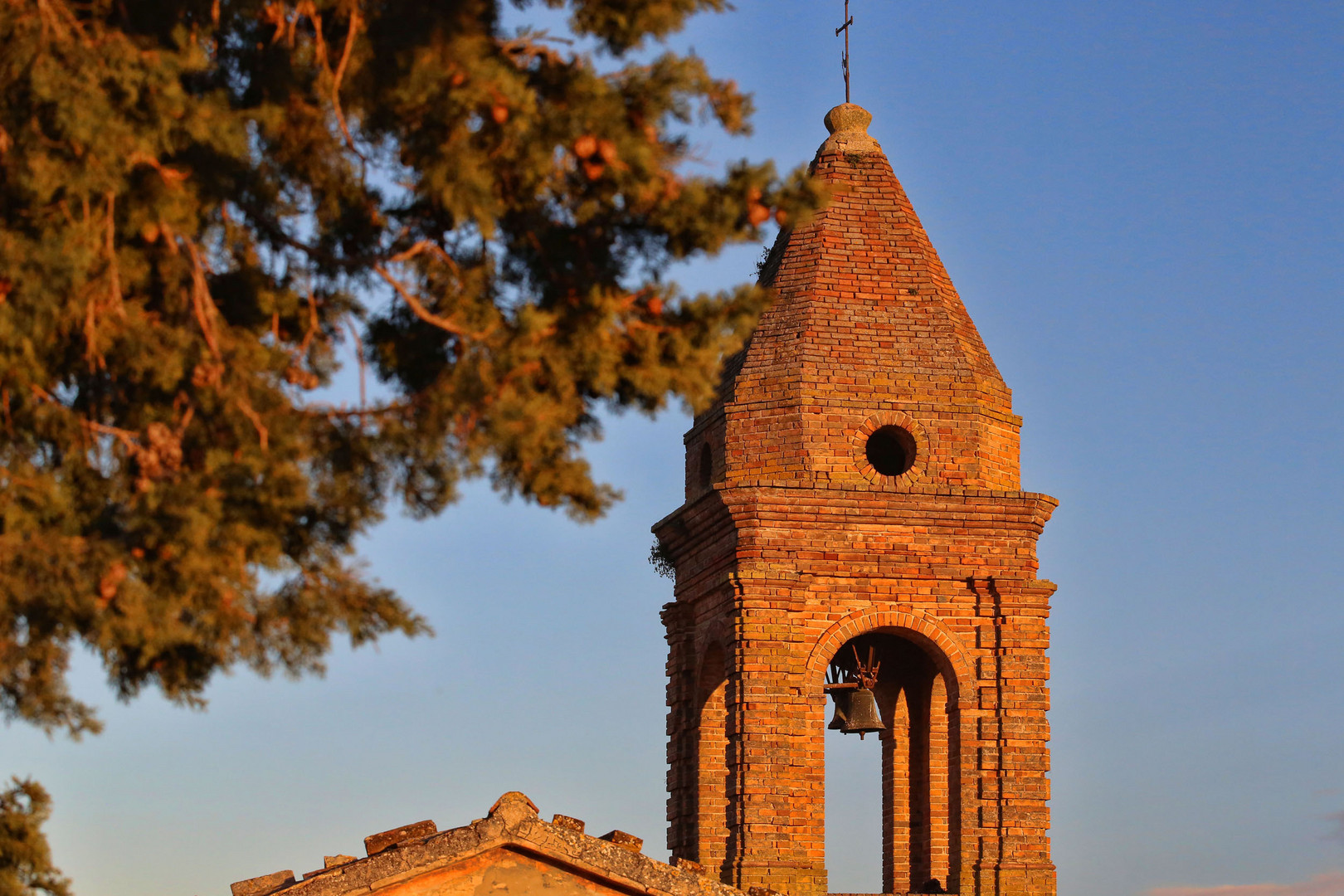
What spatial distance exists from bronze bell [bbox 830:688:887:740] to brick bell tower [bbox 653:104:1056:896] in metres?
0.56

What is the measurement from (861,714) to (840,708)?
312 mm

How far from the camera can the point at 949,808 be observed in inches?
806

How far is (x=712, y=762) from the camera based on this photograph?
21.2m

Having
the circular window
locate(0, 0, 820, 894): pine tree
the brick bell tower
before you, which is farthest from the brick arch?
locate(0, 0, 820, 894): pine tree

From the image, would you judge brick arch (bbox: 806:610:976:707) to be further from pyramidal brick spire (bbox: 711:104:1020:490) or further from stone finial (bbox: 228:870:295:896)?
stone finial (bbox: 228:870:295:896)

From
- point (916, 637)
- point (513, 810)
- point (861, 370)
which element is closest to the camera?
point (513, 810)

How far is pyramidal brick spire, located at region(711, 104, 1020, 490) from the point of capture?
805 inches

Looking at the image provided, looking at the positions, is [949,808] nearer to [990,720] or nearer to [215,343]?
[990,720]

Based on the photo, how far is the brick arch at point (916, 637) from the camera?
20.2 meters

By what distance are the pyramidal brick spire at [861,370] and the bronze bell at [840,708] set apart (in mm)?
2074

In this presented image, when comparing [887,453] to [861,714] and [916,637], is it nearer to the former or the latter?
[916,637]

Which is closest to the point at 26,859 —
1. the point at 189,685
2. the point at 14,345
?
the point at 189,685

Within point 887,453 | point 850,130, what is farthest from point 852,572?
point 850,130

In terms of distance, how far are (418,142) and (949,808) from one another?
11.1 meters
